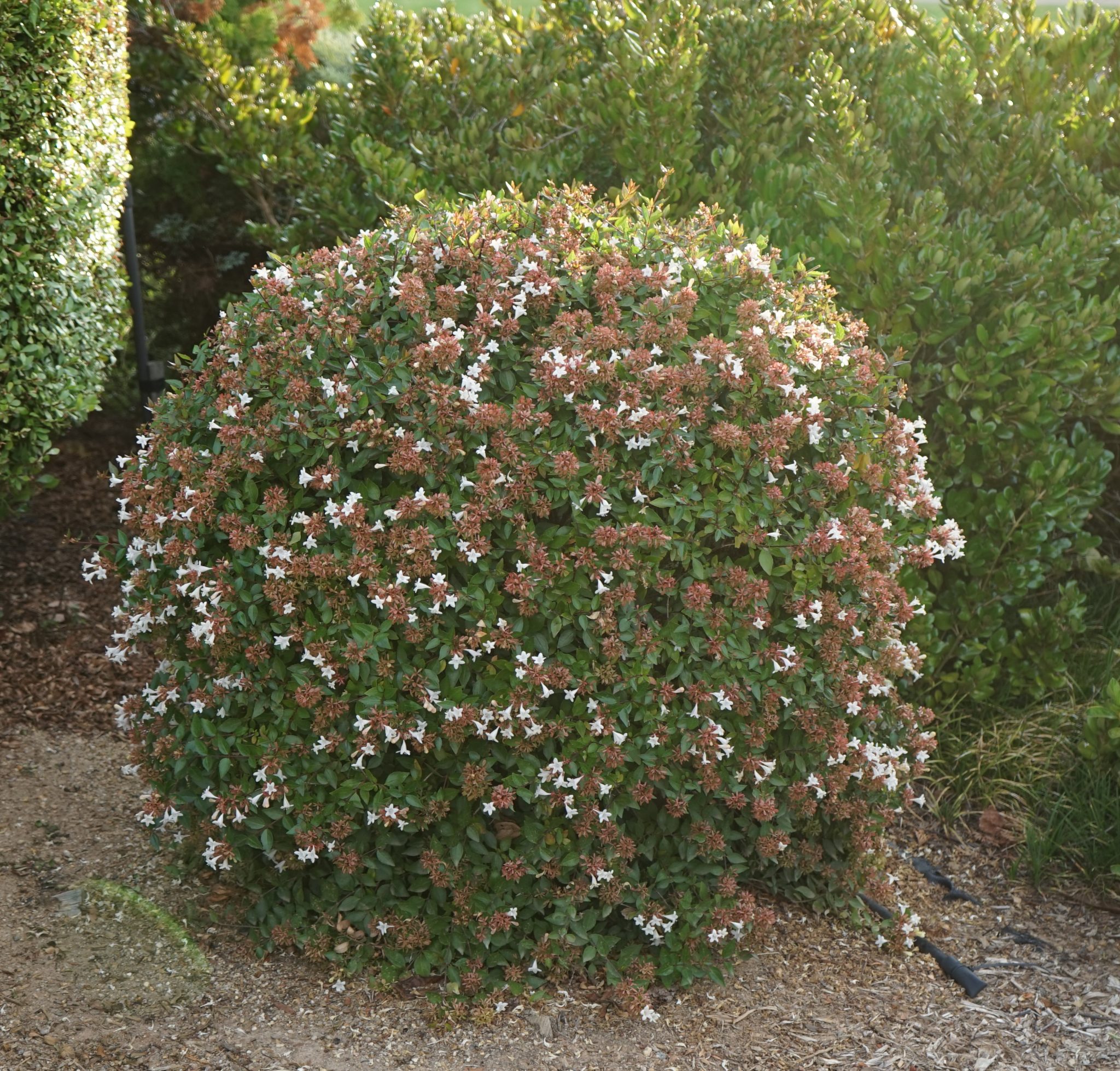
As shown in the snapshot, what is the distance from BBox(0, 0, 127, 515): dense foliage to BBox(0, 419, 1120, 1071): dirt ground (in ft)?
4.62

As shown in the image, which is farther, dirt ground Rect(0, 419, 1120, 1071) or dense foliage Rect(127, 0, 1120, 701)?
dense foliage Rect(127, 0, 1120, 701)

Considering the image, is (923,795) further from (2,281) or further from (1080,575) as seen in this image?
(2,281)

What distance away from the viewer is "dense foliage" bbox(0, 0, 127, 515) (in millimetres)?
4289

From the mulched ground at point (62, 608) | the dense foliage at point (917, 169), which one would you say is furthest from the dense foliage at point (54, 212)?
the dense foliage at point (917, 169)

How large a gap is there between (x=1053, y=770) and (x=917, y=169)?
236 centimetres

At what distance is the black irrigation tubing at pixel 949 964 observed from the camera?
3451mm

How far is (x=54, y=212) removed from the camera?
4500 mm

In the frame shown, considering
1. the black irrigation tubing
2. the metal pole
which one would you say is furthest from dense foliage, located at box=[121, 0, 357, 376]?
the black irrigation tubing

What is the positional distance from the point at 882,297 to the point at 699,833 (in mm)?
2171

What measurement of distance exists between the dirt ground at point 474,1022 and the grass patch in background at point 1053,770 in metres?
0.13

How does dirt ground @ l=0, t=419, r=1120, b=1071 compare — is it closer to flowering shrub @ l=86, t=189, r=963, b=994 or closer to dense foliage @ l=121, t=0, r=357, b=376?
flowering shrub @ l=86, t=189, r=963, b=994

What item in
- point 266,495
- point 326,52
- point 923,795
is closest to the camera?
point 266,495

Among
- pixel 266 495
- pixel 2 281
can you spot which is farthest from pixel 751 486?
pixel 2 281

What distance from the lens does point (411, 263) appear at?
3209mm
